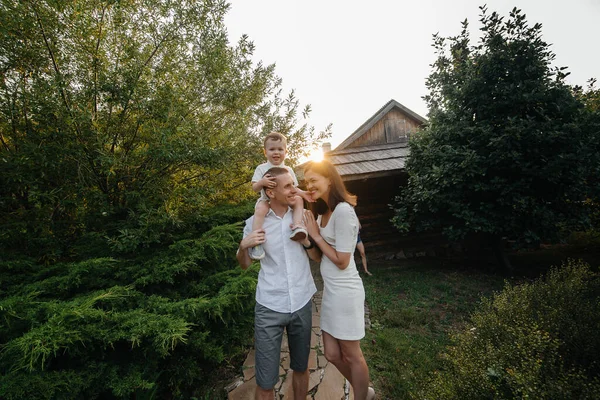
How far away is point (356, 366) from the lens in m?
2.06

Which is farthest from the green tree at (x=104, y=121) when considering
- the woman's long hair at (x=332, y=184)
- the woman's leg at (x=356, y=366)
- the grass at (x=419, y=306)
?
the grass at (x=419, y=306)

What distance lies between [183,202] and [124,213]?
0.78 metres

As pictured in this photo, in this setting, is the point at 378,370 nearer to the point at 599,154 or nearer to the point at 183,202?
the point at 183,202

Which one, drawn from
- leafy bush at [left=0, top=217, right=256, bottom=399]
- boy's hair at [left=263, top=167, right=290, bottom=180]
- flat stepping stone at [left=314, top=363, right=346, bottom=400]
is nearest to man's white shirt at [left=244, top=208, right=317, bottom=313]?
boy's hair at [left=263, top=167, right=290, bottom=180]

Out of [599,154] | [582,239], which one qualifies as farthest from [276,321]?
[582,239]

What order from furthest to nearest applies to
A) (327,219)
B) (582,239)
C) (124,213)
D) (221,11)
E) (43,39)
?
(582,239) → (221,11) → (124,213) → (43,39) → (327,219)

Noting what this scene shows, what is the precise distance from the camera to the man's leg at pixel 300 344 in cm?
189

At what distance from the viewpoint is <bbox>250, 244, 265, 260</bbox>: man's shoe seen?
71.4 inches

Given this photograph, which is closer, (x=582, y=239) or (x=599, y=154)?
(x=599, y=154)

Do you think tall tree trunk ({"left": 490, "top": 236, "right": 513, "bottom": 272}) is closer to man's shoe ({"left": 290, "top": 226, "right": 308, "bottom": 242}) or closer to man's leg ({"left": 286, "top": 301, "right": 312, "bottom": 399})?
man's leg ({"left": 286, "top": 301, "right": 312, "bottom": 399})

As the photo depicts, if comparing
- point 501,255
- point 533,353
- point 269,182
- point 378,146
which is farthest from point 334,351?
point 378,146

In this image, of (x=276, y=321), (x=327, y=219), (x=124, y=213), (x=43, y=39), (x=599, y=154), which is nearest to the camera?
(x=276, y=321)

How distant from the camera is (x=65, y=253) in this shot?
3.36 metres

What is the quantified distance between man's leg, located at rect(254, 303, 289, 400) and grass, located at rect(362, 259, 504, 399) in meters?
1.51
